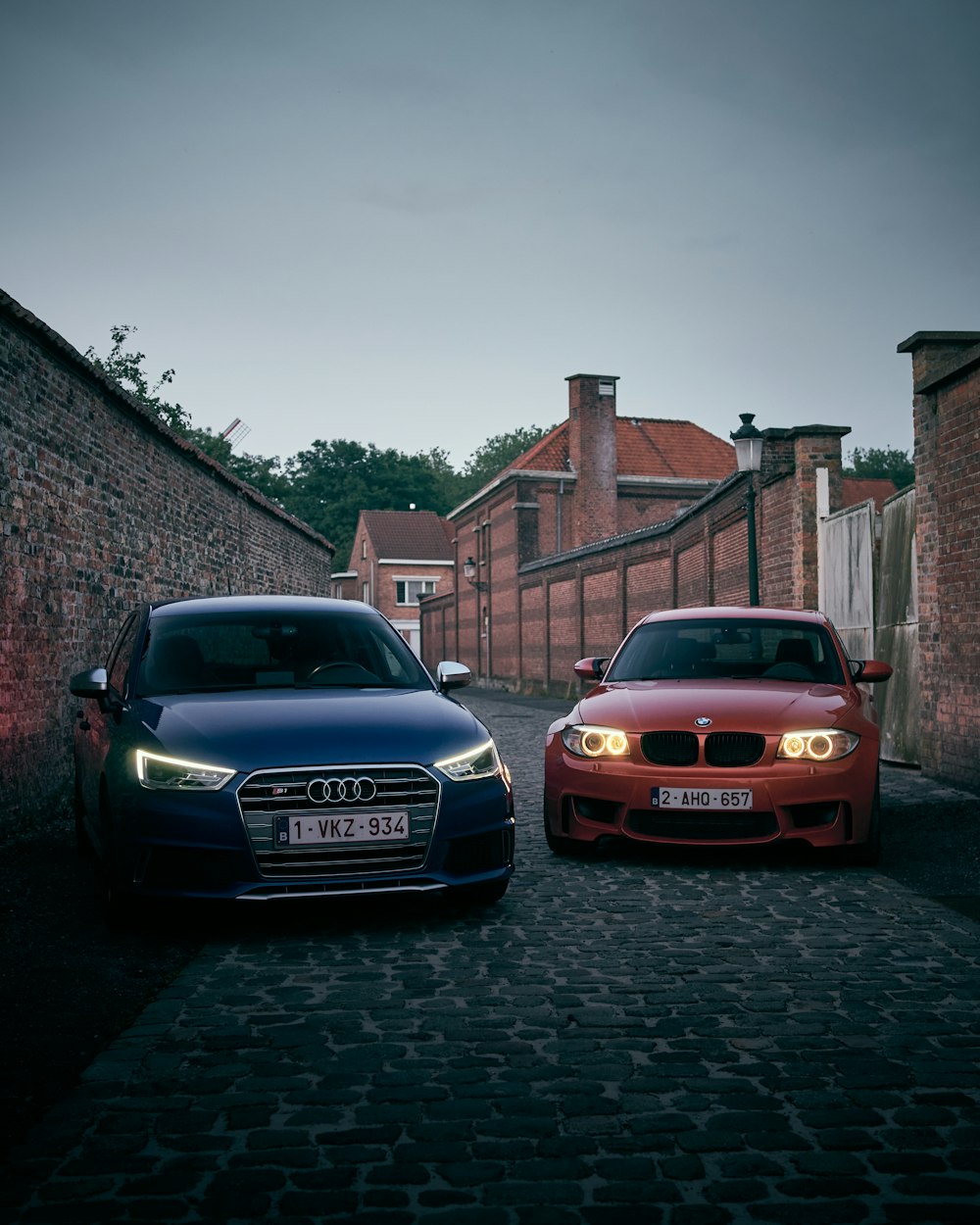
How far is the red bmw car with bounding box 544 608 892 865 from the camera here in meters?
7.39

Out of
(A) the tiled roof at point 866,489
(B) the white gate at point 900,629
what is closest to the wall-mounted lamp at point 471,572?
(A) the tiled roof at point 866,489

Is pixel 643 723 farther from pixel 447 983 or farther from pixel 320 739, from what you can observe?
pixel 447 983

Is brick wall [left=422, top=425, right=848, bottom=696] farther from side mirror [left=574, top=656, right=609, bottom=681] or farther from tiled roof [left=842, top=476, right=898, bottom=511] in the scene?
tiled roof [left=842, top=476, right=898, bottom=511]

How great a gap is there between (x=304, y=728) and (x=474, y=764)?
825 mm

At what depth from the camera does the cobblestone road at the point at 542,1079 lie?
10.0ft

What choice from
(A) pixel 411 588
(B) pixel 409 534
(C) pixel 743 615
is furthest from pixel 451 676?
(B) pixel 409 534

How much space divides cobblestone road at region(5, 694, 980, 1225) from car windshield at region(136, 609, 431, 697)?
4.28ft

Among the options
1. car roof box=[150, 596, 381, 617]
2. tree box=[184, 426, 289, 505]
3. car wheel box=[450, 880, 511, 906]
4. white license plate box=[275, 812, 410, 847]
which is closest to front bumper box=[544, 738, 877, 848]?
car wheel box=[450, 880, 511, 906]

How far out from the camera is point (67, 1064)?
4.08 m

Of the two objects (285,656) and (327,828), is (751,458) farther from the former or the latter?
(327,828)

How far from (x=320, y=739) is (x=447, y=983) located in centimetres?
134

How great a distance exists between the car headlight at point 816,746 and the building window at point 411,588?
2666 inches

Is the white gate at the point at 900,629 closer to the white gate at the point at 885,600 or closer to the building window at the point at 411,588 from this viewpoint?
the white gate at the point at 885,600

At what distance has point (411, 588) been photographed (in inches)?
2972
